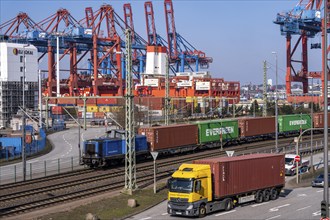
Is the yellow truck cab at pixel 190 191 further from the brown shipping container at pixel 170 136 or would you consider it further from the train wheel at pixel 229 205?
the brown shipping container at pixel 170 136

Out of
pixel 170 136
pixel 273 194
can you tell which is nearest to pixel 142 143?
pixel 170 136

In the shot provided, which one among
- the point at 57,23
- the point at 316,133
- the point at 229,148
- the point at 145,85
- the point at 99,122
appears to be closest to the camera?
the point at 229,148

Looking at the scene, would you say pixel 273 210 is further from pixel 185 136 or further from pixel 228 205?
pixel 185 136

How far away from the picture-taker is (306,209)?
24219 millimetres

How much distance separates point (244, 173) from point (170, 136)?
66.0 ft

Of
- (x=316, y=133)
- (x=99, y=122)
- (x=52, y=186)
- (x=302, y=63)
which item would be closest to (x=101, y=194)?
(x=52, y=186)

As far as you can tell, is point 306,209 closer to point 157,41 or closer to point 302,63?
point 302,63

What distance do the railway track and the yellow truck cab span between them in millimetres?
7379

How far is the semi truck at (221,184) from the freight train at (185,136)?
48.2ft

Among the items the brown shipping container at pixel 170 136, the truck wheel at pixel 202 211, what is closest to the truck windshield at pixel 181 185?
the truck wheel at pixel 202 211

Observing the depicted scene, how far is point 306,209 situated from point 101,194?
1145 centimetres

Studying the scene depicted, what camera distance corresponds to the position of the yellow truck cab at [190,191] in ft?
71.4

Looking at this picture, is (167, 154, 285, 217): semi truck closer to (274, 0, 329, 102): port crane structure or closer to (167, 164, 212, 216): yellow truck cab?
(167, 164, 212, 216): yellow truck cab

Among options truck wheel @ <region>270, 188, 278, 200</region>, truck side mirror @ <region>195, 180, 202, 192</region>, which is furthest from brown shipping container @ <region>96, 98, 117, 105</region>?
truck side mirror @ <region>195, 180, 202, 192</region>
